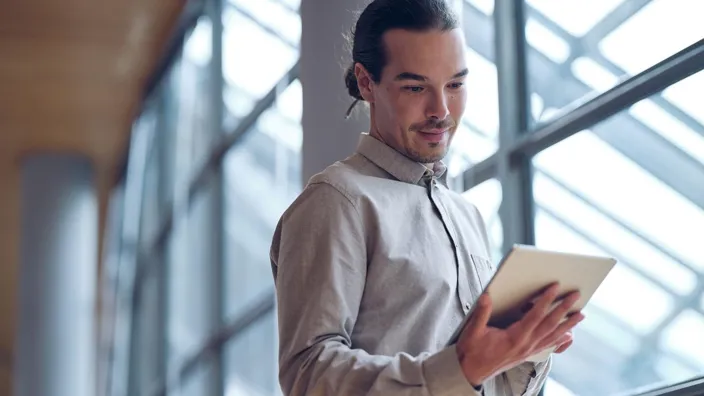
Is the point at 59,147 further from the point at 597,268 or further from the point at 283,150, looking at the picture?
the point at 597,268

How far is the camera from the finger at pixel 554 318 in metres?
1.94

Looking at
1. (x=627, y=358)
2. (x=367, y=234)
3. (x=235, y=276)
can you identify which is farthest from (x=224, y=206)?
(x=367, y=234)

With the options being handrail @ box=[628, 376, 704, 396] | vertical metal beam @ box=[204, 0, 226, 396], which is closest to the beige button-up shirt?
handrail @ box=[628, 376, 704, 396]

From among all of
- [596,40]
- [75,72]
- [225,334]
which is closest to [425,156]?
[596,40]

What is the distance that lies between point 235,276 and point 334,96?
4200 millimetres

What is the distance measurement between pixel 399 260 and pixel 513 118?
2241 mm

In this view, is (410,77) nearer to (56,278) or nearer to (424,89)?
(424,89)

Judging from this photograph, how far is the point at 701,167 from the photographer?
10.9 ft

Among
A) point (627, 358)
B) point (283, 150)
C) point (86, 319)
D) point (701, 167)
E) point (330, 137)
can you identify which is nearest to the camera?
point (701, 167)

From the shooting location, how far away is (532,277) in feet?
6.34

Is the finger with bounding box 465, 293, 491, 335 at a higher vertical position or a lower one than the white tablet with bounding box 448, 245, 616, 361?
lower

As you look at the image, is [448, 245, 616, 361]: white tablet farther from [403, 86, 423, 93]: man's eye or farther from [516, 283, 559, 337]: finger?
[403, 86, 423, 93]: man's eye

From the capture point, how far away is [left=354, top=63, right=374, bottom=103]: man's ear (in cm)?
241

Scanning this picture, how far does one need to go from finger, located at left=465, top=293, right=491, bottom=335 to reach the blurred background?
1454 millimetres
